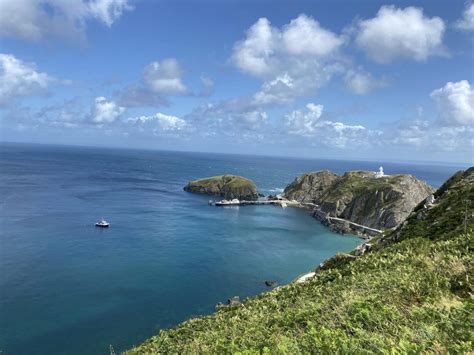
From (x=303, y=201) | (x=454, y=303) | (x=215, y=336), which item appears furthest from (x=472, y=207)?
(x=303, y=201)

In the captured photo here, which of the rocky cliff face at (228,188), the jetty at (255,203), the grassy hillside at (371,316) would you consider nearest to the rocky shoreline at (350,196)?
the rocky cliff face at (228,188)

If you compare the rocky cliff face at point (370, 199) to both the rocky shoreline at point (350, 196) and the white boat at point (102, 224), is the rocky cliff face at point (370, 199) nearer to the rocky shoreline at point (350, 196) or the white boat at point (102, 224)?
the rocky shoreline at point (350, 196)

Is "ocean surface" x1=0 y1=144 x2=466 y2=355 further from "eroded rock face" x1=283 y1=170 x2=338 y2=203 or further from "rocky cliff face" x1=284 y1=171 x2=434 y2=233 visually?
"eroded rock face" x1=283 y1=170 x2=338 y2=203

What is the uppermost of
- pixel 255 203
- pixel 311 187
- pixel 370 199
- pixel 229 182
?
pixel 370 199

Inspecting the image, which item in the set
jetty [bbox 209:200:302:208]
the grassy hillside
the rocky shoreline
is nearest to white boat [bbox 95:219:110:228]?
jetty [bbox 209:200:302:208]

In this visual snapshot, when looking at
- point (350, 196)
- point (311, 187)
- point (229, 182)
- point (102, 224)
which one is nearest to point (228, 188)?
point (229, 182)

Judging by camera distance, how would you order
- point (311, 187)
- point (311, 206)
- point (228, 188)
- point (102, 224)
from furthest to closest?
point (228, 188) < point (311, 187) < point (311, 206) < point (102, 224)

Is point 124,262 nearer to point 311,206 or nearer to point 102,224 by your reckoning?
point 102,224
